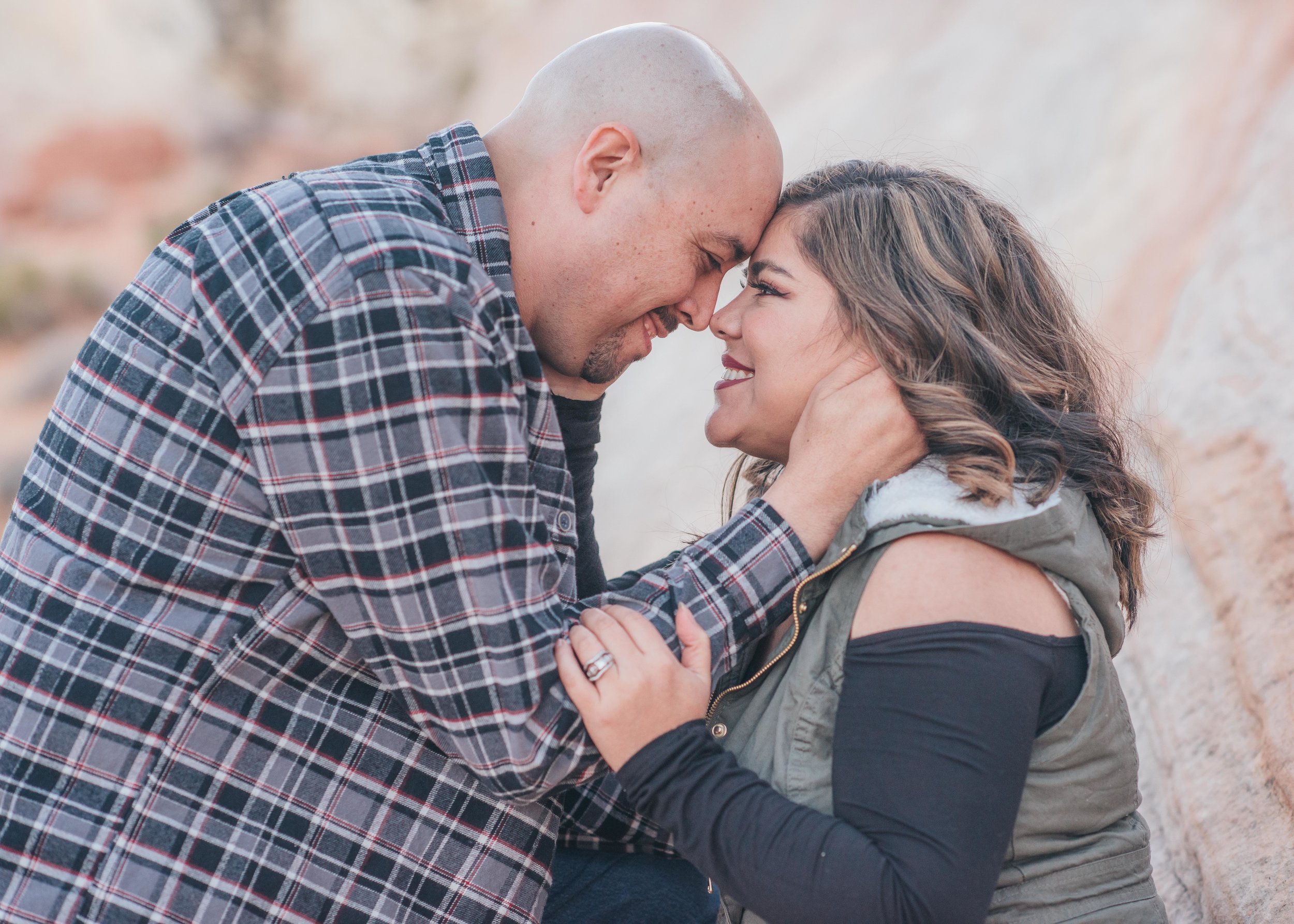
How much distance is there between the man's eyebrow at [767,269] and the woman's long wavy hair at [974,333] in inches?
2.2

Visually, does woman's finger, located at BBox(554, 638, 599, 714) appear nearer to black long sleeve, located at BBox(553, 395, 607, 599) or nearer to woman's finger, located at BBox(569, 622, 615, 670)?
woman's finger, located at BBox(569, 622, 615, 670)

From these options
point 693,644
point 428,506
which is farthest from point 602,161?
point 693,644

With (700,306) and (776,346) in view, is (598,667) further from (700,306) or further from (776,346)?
(700,306)

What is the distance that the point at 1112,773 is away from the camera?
5.37 ft

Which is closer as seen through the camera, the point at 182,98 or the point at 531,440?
the point at 531,440

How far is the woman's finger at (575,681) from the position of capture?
4.95ft

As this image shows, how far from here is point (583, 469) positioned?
2.54 m

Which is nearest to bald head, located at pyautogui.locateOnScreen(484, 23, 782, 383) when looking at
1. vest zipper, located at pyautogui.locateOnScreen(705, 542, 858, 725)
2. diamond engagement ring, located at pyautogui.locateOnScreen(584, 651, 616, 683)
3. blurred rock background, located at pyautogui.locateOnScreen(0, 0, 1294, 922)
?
blurred rock background, located at pyautogui.locateOnScreen(0, 0, 1294, 922)

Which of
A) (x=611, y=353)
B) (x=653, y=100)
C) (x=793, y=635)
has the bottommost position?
(x=793, y=635)

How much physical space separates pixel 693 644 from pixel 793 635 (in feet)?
0.67

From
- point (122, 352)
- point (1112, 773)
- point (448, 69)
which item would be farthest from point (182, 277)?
point (448, 69)

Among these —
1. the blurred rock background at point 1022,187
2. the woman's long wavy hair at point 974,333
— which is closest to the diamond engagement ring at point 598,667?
the woman's long wavy hair at point 974,333

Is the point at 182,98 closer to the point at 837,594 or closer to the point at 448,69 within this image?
the point at 448,69

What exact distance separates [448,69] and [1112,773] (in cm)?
1980
